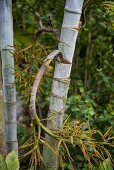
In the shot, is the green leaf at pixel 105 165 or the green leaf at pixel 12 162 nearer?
the green leaf at pixel 12 162

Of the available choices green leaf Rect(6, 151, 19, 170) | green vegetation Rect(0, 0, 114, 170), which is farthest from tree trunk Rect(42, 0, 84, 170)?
green leaf Rect(6, 151, 19, 170)

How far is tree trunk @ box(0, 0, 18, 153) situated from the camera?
48.8 inches

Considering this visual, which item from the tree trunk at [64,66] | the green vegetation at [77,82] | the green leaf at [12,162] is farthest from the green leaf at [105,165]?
the green leaf at [12,162]

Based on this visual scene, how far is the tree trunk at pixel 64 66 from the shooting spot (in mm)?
1188

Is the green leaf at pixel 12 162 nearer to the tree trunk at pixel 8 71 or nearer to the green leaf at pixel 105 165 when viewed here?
the tree trunk at pixel 8 71

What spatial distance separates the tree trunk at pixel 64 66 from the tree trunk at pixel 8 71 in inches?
6.5

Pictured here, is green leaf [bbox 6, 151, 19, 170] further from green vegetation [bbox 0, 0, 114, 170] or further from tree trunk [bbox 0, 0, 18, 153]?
tree trunk [bbox 0, 0, 18, 153]

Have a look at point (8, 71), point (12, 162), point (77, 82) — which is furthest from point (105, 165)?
point (77, 82)

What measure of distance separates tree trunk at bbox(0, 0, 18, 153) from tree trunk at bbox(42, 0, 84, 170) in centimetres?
16

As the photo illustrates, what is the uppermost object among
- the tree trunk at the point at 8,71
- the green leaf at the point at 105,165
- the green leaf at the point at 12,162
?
the tree trunk at the point at 8,71

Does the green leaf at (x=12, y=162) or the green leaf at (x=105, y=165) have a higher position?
the green leaf at (x=12, y=162)

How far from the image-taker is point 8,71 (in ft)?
4.25

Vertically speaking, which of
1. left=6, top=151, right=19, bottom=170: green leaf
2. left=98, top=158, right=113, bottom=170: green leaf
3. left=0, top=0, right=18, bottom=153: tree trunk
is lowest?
left=98, top=158, right=113, bottom=170: green leaf

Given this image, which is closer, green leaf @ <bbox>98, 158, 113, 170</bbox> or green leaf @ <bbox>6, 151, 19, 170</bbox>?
→ green leaf @ <bbox>6, 151, 19, 170</bbox>
